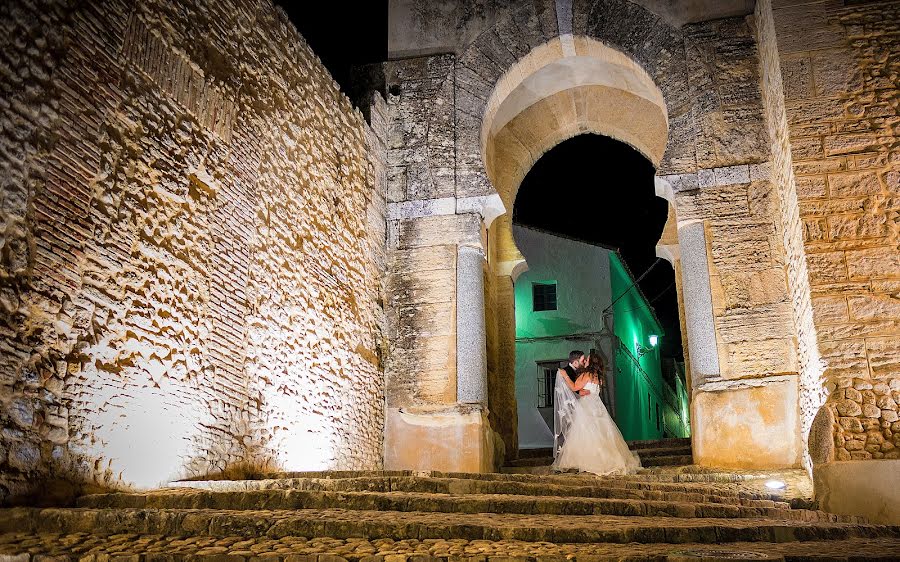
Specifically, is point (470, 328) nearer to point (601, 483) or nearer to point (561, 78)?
point (601, 483)

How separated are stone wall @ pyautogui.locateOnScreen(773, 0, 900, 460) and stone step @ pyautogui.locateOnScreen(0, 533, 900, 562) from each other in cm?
262

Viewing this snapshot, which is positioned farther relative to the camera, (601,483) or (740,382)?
(740,382)

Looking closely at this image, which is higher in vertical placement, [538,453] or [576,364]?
[576,364]

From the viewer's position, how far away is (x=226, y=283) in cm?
628

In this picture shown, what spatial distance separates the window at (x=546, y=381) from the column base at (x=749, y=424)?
12875mm

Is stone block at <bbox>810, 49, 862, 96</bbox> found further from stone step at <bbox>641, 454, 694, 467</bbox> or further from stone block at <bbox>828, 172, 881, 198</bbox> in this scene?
stone step at <bbox>641, 454, 694, 467</bbox>

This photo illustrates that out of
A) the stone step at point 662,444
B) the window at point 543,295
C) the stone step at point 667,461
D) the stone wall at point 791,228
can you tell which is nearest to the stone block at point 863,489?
the stone wall at point 791,228

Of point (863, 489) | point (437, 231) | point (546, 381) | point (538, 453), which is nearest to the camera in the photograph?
point (863, 489)

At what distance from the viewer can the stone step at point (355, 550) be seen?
330 cm

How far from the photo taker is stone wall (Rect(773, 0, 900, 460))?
6.18m

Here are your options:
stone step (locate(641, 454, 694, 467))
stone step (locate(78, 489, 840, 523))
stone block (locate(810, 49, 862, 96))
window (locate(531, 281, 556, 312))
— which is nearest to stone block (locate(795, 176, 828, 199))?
stone block (locate(810, 49, 862, 96))

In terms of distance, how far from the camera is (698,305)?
845 cm

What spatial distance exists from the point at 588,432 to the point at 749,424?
5.33 feet

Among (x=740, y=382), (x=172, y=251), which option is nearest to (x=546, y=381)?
(x=740, y=382)
